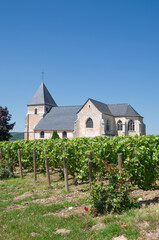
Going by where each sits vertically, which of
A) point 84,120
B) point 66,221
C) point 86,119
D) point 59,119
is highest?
point 59,119

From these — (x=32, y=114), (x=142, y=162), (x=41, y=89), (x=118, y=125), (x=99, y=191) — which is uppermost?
(x=41, y=89)

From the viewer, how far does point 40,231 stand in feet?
16.0

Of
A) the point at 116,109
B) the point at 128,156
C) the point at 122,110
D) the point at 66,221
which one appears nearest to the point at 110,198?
the point at 66,221

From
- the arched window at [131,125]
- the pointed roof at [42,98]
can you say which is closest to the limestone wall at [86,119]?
the arched window at [131,125]

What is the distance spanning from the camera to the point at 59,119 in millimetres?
45281

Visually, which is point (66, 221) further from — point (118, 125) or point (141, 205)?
point (118, 125)

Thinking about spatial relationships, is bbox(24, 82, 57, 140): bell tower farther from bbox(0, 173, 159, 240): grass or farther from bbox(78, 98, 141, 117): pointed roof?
bbox(0, 173, 159, 240): grass

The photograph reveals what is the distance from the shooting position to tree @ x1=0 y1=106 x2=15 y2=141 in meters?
41.2

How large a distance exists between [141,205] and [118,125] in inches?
1486

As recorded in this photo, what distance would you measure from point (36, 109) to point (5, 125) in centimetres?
939

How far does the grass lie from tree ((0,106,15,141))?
3566 cm

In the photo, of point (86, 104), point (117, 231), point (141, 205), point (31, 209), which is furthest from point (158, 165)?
point (86, 104)

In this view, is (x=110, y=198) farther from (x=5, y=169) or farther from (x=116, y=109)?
(x=116, y=109)

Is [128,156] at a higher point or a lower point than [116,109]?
lower
